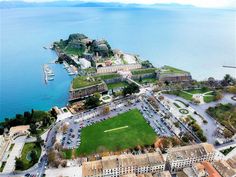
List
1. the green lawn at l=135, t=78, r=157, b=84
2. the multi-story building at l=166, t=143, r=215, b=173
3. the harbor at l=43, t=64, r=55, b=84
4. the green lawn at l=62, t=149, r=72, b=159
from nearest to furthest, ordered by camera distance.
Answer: the multi-story building at l=166, t=143, r=215, b=173 < the green lawn at l=62, t=149, r=72, b=159 < the green lawn at l=135, t=78, r=157, b=84 < the harbor at l=43, t=64, r=55, b=84

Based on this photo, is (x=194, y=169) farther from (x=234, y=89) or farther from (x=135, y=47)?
(x=135, y=47)

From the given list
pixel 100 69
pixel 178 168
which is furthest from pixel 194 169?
pixel 100 69

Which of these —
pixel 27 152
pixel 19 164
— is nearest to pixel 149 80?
pixel 27 152

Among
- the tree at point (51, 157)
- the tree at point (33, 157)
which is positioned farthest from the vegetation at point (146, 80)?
the tree at point (33, 157)

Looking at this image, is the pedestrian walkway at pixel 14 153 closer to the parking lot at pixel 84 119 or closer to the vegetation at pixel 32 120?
the vegetation at pixel 32 120

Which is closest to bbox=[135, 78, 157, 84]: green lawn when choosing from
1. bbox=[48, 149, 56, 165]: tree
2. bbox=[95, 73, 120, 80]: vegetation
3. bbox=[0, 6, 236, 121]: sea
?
bbox=[95, 73, 120, 80]: vegetation

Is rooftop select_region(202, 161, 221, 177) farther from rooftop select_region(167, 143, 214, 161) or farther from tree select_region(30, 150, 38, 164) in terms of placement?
tree select_region(30, 150, 38, 164)
